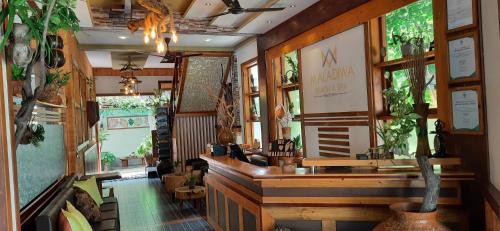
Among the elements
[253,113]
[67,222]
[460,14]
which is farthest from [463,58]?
[253,113]

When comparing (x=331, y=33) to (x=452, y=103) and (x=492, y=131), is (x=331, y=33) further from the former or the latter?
(x=492, y=131)

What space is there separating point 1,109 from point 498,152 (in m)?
2.84

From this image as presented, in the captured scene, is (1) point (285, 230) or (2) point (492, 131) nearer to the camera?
(2) point (492, 131)

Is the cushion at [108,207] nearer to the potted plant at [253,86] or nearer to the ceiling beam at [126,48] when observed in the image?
the ceiling beam at [126,48]

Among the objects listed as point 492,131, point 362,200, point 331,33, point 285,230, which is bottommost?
point 285,230

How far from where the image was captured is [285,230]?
2.93 m

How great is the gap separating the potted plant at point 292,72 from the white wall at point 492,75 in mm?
3223

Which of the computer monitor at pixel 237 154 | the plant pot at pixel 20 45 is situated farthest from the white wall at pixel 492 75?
the plant pot at pixel 20 45

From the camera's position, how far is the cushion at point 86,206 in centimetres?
395

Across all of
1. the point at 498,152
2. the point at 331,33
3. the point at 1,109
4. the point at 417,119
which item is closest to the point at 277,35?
the point at 331,33

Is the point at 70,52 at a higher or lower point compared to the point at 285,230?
higher

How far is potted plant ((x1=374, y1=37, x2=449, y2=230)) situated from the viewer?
2.32 meters

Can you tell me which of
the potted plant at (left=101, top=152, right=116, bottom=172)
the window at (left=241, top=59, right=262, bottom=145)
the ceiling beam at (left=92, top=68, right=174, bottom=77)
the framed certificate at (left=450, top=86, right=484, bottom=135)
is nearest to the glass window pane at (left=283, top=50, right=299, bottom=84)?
the window at (left=241, top=59, right=262, bottom=145)

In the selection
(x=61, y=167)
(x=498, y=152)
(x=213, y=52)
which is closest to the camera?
(x=498, y=152)
